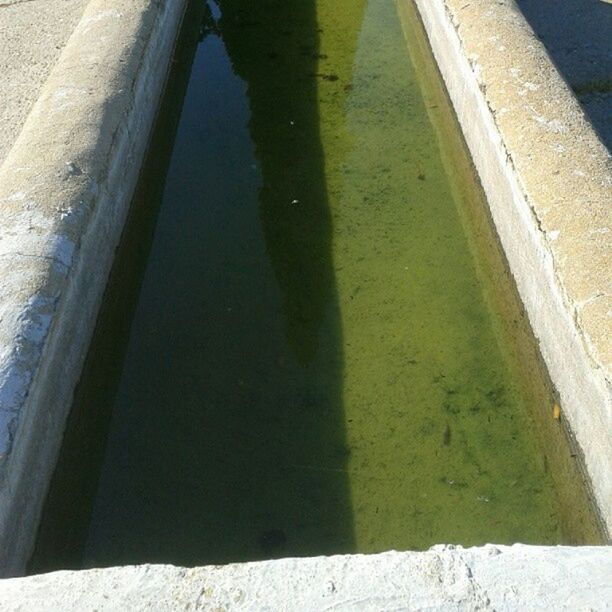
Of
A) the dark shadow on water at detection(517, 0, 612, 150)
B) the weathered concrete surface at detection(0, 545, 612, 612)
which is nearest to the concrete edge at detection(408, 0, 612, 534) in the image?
the dark shadow on water at detection(517, 0, 612, 150)

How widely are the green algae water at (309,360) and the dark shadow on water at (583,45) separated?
534mm

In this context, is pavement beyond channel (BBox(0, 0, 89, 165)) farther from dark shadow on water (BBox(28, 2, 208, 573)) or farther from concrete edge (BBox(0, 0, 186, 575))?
dark shadow on water (BBox(28, 2, 208, 573))

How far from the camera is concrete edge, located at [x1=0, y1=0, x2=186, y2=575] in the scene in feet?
6.88

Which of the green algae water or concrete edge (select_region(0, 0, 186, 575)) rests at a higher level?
concrete edge (select_region(0, 0, 186, 575))

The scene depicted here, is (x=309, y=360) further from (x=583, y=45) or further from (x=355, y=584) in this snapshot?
(x=583, y=45)

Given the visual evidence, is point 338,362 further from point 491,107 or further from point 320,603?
point 320,603

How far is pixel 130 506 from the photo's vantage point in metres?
2.47

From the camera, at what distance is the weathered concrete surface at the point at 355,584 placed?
1.58 metres

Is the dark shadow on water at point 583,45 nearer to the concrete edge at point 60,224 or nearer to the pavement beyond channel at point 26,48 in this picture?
the concrete edge at point 60,224

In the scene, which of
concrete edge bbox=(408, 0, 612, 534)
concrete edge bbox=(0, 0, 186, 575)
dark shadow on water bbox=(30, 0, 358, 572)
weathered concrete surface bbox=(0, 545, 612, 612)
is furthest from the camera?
dark shadow on water bbox=(30, 0, 358, 572)

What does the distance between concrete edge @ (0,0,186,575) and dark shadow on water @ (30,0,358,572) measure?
0.15m

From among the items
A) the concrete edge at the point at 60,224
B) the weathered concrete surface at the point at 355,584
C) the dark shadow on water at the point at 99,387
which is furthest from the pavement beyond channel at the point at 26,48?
the weathered concrete surface at the point at 355,584

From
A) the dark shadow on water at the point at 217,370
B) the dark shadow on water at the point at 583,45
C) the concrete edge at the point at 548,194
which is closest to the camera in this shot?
the concrete edge at the point at 548,194

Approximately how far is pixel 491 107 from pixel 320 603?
6.44 ft
